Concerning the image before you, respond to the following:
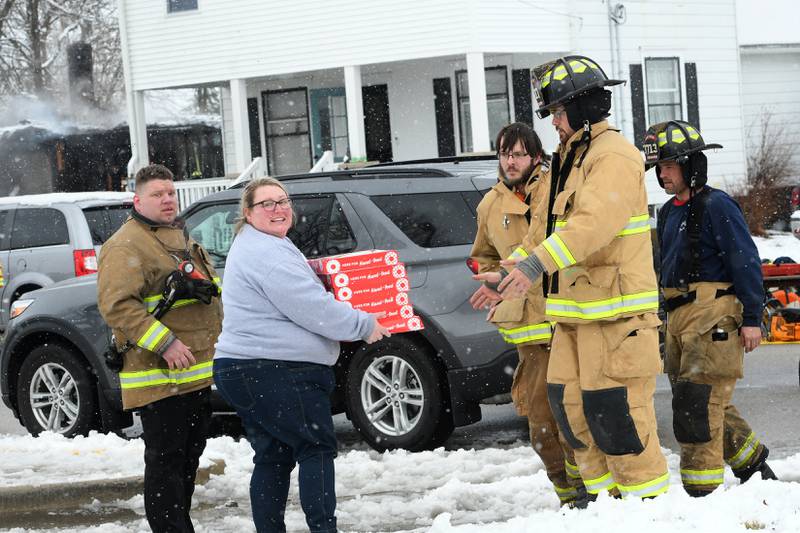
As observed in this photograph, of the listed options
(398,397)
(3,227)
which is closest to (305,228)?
(398,397)

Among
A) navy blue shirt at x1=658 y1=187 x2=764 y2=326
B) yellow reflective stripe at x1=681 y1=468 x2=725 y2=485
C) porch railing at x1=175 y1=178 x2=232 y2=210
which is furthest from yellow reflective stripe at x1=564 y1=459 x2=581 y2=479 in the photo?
porch railing at x1=175 y1=178 x2=232 y2=210

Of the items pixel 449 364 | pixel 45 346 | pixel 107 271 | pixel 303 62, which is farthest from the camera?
pixel 303 62

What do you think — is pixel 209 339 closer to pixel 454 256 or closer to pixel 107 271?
pixel 107 271

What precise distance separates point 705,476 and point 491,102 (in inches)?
715

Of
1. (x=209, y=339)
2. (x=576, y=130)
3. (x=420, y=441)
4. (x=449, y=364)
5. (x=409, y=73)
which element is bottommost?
(x=420, y=441)

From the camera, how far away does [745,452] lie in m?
6.11

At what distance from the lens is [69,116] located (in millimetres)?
38031

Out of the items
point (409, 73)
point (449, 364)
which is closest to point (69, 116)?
point (409, 73)

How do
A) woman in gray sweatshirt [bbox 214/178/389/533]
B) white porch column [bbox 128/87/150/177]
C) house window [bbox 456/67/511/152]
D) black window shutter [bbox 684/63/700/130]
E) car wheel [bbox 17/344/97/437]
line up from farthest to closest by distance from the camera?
white porch column [bbox 128/87/150/177] → black window shutter [bbox 684/63/700/130] → house window [bbox 456/67/511/152] → car wheel [bbox 17/344/97/437] → woman in gray sweatshirt [bbox 214/178/389/533]

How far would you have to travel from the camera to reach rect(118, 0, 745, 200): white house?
21.4 m

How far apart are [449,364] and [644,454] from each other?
2.95 metres

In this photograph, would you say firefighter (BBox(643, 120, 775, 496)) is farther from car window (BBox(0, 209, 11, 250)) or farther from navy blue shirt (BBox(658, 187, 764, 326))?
car window (BBox(0, 209, 11, 250))

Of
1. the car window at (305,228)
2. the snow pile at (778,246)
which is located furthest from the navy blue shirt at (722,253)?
the snow pile at (778,246)

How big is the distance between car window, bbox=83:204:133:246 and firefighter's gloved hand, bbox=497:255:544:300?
11377mm
